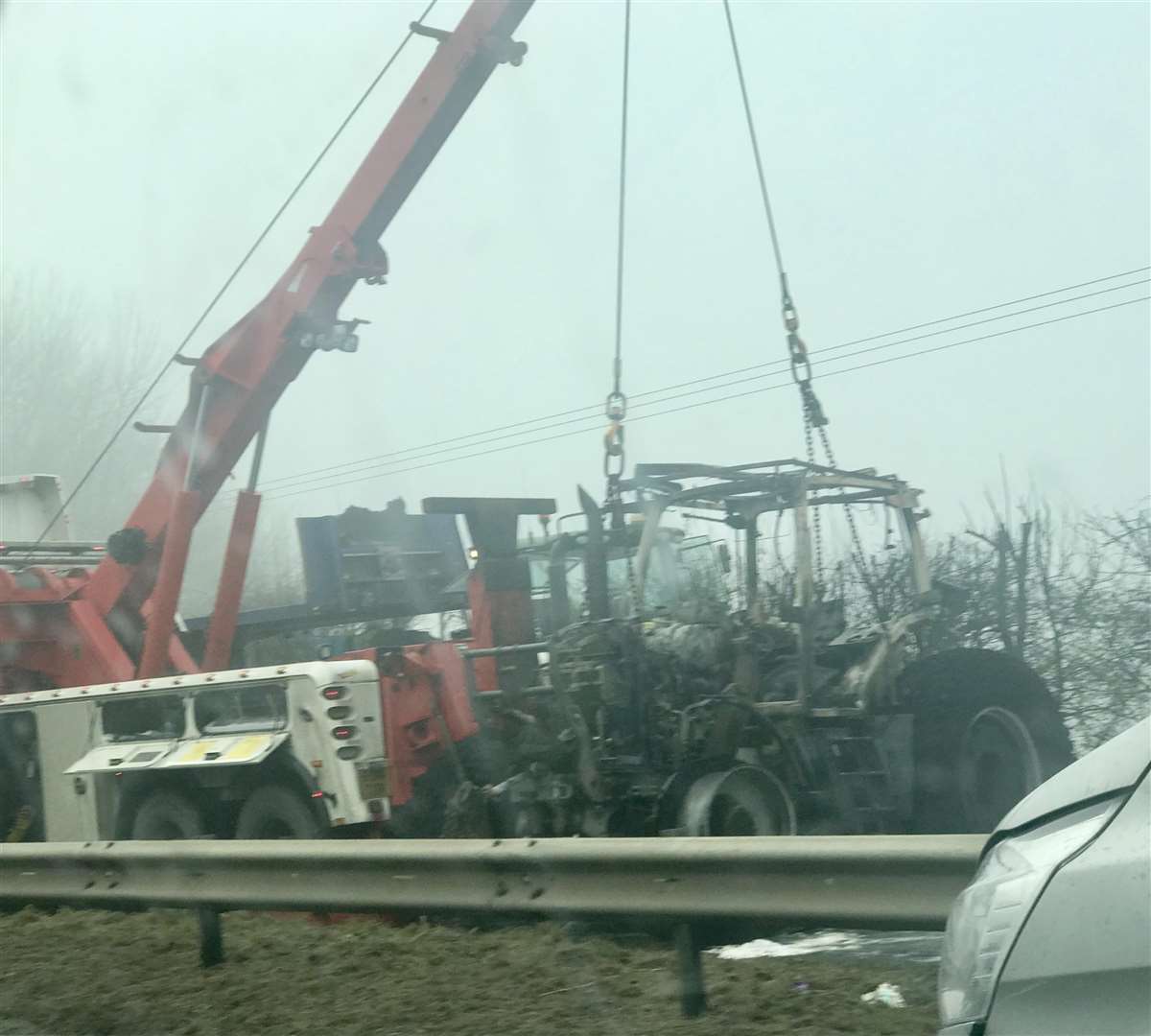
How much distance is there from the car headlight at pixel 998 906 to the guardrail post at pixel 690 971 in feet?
6.21

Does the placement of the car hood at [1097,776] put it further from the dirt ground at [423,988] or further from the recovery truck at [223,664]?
the recovery truck at [223,664]

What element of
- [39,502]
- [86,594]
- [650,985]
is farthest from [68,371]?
[650,985]

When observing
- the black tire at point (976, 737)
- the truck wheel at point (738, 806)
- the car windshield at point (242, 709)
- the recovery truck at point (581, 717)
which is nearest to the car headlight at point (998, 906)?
the truck wheel at point (738, 806)

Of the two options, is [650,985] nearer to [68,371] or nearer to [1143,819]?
[1143,819]

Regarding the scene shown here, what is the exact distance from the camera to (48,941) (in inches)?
255

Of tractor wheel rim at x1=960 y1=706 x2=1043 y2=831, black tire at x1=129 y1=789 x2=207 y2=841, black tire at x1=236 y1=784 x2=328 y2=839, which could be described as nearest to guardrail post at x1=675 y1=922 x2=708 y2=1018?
tractor wheel rim at x1=960 y1=706 x2=1043 y2=831

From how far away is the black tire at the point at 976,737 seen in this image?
25.0ft

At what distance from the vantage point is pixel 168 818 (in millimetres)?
8688

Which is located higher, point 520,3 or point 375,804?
point 520,3

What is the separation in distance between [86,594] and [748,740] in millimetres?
5874

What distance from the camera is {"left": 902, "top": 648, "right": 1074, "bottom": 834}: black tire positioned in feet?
25.0

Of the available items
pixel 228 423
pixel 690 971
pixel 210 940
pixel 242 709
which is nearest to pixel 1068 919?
pixel 690 971

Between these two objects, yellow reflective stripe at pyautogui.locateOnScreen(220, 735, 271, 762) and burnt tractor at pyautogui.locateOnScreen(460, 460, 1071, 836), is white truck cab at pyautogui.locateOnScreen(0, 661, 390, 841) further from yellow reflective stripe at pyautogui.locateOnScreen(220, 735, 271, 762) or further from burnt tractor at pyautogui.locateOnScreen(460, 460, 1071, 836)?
burnt tractor at pyautogui.locateOnScreen(460, 460, 1071, 836)

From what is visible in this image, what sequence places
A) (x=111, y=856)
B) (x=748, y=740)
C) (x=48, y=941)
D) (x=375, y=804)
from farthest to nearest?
1. (x=375, y=804)
2. (x=748, y=740)
3. (x=48, y=941)
4. (x=111, y=856)
